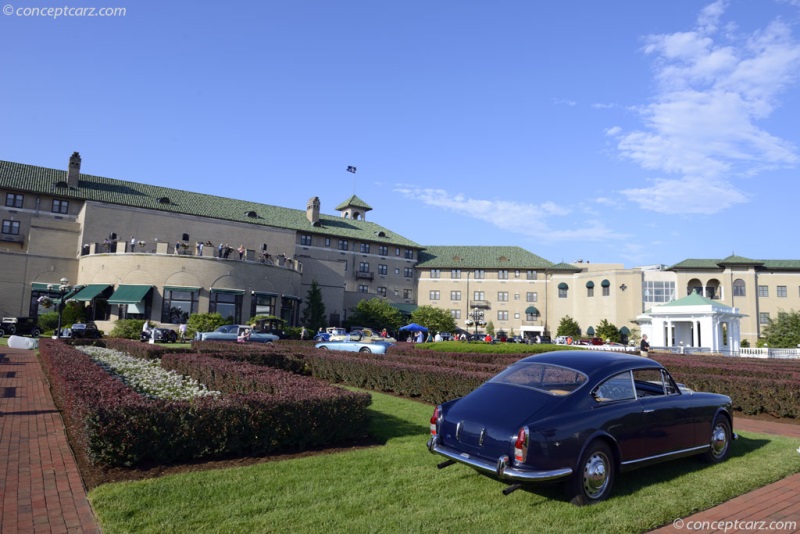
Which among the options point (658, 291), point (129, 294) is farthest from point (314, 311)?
point (658, 291)

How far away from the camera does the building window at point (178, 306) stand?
4100 centimetres

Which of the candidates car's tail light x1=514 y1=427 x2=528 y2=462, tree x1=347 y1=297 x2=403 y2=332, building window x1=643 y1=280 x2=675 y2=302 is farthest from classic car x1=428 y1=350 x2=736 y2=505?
building window x1=643 y1=280 x2=675 y2=302

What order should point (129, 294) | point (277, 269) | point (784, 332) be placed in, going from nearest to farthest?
point (129, 294), point (277, 269), point (784, 332)

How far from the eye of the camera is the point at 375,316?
205 feet

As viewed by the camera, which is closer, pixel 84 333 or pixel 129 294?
pixel 84 333

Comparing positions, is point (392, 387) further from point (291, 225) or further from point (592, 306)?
point (592, 306)

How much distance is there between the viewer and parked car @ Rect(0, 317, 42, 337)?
118 ft

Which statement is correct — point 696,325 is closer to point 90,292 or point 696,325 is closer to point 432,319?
point 432,319

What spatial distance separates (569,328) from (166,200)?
162 ft

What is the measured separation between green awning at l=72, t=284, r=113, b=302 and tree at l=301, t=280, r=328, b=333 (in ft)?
65.6

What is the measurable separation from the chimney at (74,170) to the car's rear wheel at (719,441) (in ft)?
184

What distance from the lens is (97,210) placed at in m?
48.2

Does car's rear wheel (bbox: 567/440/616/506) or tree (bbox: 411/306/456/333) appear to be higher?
tree (bbox: 411/306/456/333)

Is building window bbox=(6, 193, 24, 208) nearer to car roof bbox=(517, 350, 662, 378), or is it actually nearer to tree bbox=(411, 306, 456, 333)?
tree bbox=(411, 306, 456, 333)
